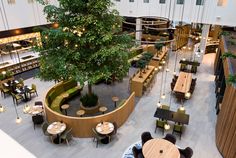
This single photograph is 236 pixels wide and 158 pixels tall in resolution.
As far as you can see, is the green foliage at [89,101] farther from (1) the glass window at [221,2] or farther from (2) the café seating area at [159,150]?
(1) the glass window at [221,2]

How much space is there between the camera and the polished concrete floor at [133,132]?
337 inches

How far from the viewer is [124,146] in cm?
884

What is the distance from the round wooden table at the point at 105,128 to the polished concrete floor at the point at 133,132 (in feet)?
2.30

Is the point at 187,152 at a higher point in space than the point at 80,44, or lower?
lower

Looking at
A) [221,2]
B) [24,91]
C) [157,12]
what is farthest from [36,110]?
[221,2]

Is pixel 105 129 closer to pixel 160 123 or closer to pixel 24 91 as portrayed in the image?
pixel 160 123

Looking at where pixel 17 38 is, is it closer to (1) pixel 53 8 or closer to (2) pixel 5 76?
(2) pixel 5 76

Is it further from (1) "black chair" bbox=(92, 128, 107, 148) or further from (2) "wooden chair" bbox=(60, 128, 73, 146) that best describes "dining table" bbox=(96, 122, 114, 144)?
(2) "wooden chair" bbox=(60, 128, 73, 146)

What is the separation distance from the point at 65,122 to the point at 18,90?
17.0 ft

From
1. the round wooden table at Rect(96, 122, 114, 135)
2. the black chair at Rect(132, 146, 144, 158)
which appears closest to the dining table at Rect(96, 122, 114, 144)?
the round wooden table at Rect(96, 122, 114, 135)

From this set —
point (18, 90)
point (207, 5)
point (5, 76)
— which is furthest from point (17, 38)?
point (207, 5)

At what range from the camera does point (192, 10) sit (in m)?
15.2

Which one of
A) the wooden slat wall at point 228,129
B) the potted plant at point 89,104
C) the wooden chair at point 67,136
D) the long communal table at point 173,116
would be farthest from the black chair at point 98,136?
the wooden slat wall at point 228,129

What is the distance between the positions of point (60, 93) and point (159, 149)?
7121 mm
